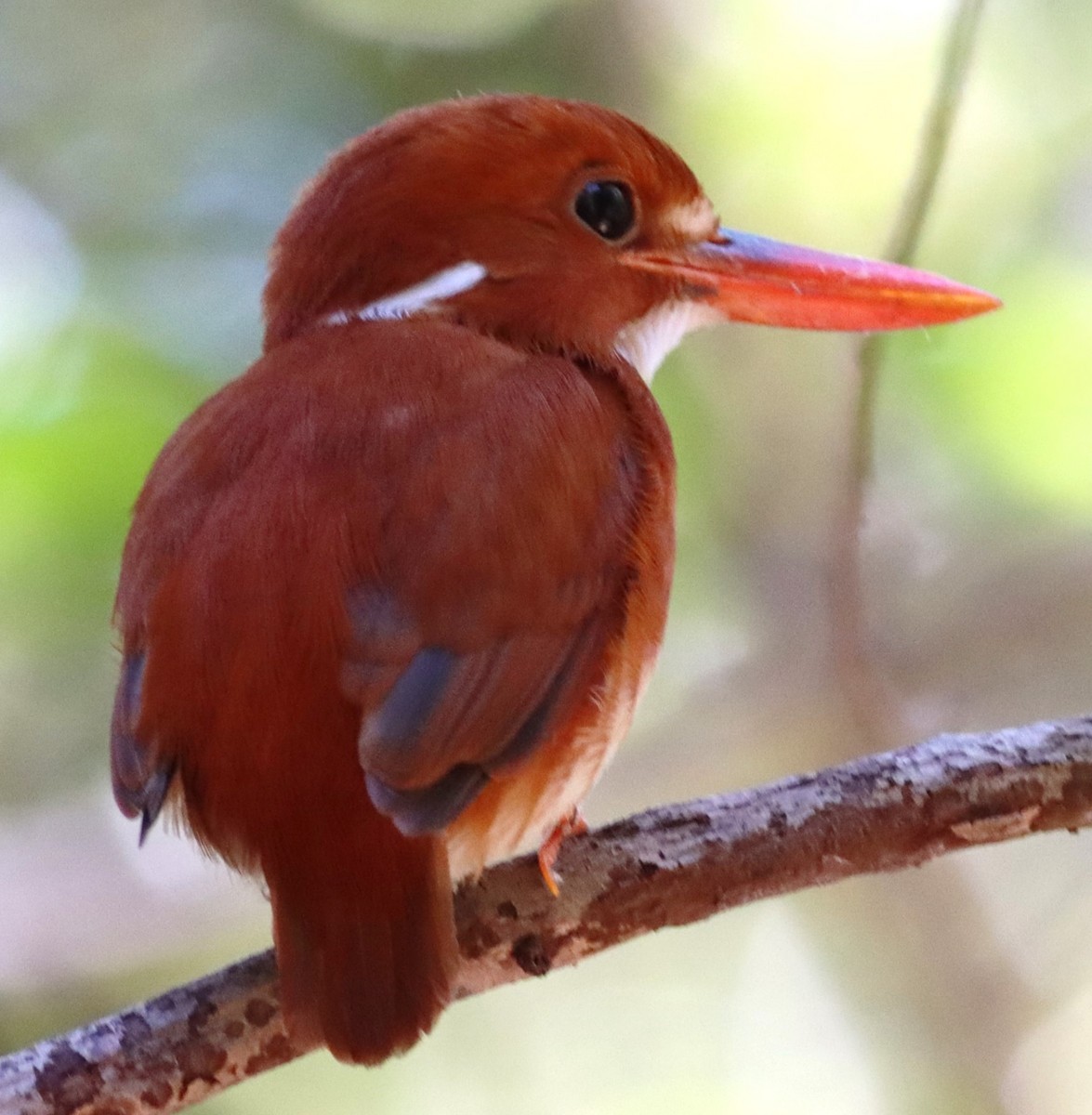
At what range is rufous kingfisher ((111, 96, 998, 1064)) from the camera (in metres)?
0.97

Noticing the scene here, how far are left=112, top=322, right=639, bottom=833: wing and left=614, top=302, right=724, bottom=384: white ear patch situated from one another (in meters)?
0.23

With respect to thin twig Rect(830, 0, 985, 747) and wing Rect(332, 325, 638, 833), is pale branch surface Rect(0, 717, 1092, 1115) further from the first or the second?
thin twig Rect(830, 0, 985, 747)

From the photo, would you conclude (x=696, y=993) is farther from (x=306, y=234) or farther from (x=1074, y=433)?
(x=306, y=234)

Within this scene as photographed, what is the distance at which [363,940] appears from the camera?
96 centimetres

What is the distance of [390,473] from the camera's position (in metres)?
1.07

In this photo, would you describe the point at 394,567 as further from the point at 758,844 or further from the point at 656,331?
the point at 656,331

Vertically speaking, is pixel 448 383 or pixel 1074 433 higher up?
pixel 1074 433

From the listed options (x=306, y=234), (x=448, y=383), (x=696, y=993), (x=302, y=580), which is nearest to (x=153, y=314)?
(x=306, y=234)

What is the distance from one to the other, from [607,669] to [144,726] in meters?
0.36

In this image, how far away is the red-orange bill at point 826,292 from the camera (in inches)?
59.3

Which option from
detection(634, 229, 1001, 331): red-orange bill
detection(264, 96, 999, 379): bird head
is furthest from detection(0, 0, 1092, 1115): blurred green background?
detection(264, 96, 999, 379): bird head

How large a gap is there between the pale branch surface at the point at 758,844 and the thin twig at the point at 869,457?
2.38ft

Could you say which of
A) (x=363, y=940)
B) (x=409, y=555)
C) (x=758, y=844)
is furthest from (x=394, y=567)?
(x=758, y=844)

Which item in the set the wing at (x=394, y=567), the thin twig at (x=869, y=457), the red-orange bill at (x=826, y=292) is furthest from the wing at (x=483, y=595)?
the thin twig at (x=869, y=457)
